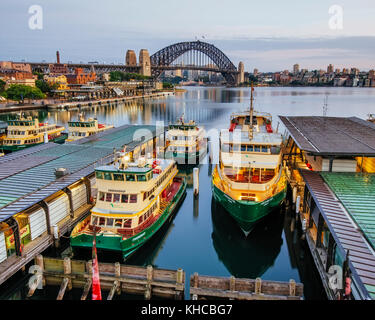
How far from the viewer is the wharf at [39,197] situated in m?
15.9

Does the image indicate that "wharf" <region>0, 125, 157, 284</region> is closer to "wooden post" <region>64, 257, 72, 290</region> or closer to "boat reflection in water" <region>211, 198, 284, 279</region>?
"wooden post" <region>64, 257, 72, 290</region>

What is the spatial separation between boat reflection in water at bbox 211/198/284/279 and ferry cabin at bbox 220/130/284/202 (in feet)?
8.85

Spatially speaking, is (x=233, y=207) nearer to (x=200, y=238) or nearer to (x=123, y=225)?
(x=200, y=238)

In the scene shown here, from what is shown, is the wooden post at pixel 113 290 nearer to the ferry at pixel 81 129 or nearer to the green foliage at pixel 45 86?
the ferry at pixel 81 129

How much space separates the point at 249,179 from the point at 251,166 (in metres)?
2.31

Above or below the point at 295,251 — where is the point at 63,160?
above

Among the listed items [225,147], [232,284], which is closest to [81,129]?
[225,147]

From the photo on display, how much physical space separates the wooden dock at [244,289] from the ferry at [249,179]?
7050mm

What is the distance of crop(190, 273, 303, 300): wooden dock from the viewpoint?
527 inches

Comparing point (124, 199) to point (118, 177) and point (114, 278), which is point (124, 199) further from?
point (114, 278)

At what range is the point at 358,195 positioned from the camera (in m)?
18.1

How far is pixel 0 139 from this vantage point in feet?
147
